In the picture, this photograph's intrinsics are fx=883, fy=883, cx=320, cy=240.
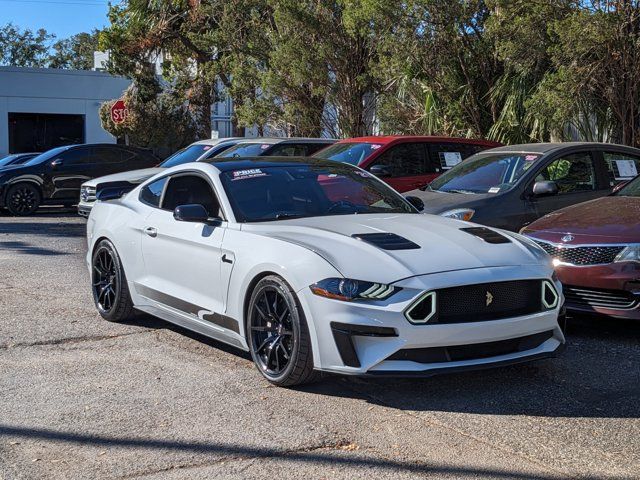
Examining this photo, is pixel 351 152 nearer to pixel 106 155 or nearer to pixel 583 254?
pixel 583 254

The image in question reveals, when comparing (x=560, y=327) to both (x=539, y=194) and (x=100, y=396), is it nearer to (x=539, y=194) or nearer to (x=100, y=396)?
(x=100, y=396)

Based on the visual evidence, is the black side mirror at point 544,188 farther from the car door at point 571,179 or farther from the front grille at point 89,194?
the front grille at point 89,194

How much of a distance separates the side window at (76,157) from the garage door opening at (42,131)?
20487mm

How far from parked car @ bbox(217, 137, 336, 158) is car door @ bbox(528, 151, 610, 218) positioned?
16.8 ft

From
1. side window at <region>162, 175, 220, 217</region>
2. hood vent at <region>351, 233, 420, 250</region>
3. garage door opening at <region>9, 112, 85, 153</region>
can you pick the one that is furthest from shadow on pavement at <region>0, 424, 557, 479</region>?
garage door opening at <region>9, 112, 85, 153</region>

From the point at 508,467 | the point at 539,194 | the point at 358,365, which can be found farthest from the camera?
the point at 539,194

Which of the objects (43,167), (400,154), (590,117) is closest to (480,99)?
(590,117)

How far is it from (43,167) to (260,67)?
563 cm

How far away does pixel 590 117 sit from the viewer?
1488cm

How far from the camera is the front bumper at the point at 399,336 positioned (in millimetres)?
Result: 5109

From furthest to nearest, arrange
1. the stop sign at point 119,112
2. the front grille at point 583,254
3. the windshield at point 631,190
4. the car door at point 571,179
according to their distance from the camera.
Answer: the stop sign at point 119,112, the car door at point 571,179, the windshield at point 631,190, the front grille at point 583,254

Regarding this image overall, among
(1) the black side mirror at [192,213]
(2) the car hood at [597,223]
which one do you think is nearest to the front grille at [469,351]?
(2) the car hood at [597,223]

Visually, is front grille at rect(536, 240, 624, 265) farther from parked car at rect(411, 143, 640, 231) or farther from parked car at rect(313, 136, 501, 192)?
parked car at rect(313, 136, 501, 192)

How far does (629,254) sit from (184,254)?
11.1ft
